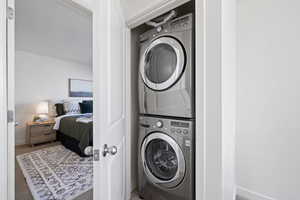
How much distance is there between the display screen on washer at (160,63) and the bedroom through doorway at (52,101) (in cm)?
67

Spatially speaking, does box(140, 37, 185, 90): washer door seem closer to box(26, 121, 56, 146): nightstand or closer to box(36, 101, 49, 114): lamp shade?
box(26, 121, 56, 146): nightstand

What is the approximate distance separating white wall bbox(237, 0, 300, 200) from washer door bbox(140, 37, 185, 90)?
932mm

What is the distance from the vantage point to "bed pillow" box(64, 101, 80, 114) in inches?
166

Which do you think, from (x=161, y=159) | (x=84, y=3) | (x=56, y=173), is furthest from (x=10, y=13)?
(x=56, y=173)

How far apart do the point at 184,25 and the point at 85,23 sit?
204 centimetres

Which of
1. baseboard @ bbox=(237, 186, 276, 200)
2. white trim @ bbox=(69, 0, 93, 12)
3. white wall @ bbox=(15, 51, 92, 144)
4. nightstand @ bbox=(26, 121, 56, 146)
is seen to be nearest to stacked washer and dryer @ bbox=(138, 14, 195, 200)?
white trim @ bbox=(69, 0, 93, 12)

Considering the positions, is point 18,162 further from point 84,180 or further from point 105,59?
point 105,59

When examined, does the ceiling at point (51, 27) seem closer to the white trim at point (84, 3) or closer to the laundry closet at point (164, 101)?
the white trim at point (84, 3)

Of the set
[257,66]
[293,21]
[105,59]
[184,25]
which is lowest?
[105,59]

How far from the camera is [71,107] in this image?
14.3ft

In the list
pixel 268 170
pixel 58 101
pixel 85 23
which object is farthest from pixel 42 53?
pixel 268 170

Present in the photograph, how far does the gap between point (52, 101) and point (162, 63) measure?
4.34m

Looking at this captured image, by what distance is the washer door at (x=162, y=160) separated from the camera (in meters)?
1.15

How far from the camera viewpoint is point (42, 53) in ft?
13.0
